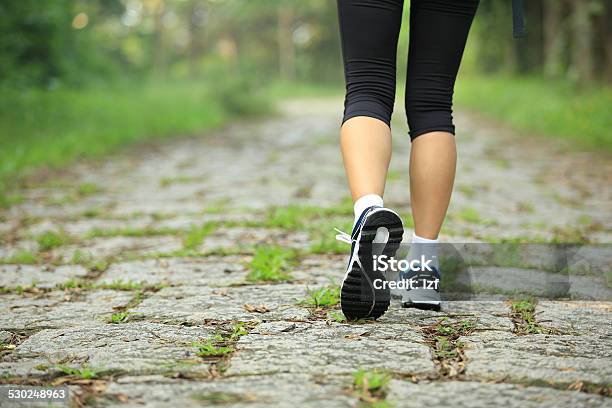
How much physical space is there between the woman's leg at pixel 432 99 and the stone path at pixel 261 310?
0.32 meters

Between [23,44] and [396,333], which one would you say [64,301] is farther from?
[23,44]

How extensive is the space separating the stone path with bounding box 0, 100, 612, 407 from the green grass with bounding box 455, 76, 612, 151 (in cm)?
295

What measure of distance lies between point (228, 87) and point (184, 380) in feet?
42.2

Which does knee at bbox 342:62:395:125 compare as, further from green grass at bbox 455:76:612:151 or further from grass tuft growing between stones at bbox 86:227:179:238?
green grass at bbox 455:76:612:151

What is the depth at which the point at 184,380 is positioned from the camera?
1.74m

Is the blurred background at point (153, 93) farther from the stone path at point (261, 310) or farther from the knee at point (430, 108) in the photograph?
the knee at point (430, 108)

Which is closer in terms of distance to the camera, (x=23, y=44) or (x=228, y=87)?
(x=23, y=44)

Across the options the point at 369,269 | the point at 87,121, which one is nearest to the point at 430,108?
the point at 369,269

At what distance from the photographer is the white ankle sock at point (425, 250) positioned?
2379 mm

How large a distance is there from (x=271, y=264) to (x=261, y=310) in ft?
2.11

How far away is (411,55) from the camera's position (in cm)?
236

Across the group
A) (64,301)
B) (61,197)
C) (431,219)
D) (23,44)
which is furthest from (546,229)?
(23,44)

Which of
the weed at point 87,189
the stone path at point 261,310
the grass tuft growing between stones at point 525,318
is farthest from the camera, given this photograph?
the weed at point 87,189

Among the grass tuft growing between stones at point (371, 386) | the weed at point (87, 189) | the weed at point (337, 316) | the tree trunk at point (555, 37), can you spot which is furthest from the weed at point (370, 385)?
the tree trunk at point (555, 37)
